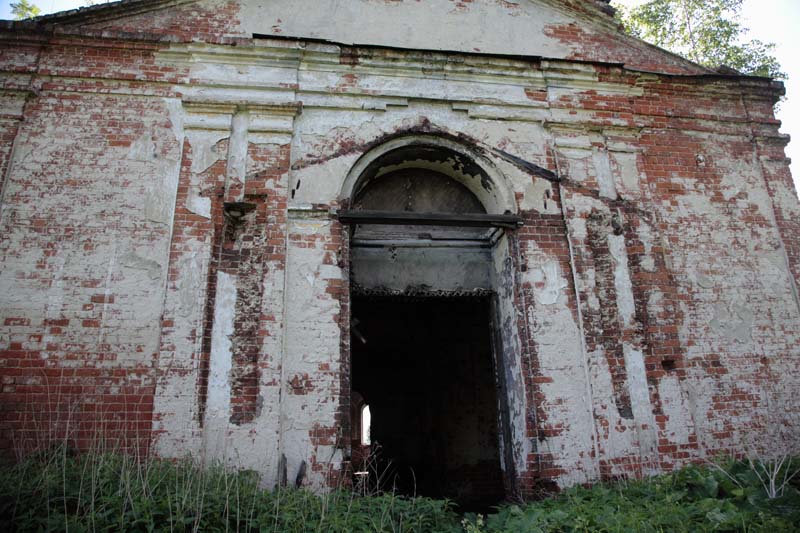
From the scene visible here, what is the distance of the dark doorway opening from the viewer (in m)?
9.29

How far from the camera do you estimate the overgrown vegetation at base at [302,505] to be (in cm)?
350

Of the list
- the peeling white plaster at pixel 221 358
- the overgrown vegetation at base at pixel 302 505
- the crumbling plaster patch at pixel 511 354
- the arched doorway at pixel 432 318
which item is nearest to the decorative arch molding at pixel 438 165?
the arched doorway at pixel 432 318

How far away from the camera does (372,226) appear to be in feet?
22.7

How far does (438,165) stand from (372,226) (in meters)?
1.15

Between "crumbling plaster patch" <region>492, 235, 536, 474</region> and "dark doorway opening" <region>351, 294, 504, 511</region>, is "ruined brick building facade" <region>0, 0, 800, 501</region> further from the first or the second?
"dark doorway opening" <region>351, 294, 504, 511</region>

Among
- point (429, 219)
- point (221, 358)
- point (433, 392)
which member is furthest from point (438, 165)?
point (433, 392)

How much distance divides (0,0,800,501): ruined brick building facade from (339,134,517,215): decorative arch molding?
4 centimetres

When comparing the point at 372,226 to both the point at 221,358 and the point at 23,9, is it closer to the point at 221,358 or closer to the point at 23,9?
the point at 221,358

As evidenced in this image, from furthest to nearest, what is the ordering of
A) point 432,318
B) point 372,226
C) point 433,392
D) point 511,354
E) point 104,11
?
point 433,392
point 432,318
point 372,226
point 104,11
point 511,354

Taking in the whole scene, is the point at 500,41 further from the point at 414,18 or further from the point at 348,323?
the point at 348,323

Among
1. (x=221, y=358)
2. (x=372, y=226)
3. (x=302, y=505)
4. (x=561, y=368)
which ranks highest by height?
(x=372, y=226)

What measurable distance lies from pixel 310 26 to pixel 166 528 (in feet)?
19.3

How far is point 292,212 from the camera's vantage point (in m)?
5.98

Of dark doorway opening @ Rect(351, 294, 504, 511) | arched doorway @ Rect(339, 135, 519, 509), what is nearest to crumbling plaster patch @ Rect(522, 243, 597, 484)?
arched doorway @ Rect(339, 135, 519, 509)
